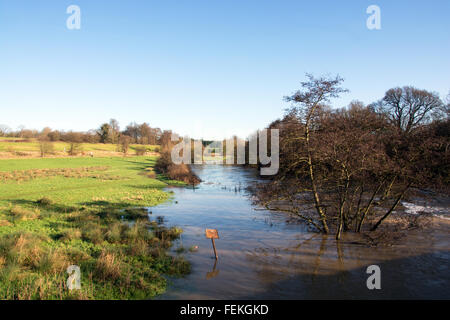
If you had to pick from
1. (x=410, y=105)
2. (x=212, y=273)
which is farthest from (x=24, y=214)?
(x=410, y=105)

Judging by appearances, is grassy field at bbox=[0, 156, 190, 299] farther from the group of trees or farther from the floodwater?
the group of trees

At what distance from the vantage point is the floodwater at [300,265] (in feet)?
24.6

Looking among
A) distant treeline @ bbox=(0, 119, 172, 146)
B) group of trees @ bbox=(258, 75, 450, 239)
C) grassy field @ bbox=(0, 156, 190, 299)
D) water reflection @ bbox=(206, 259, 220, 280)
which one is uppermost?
distant treeline @ bbox=(0, 119, 172, 146)

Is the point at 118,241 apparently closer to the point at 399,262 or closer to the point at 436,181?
the point at 399,262

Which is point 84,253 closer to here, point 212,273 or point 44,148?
point 212,273

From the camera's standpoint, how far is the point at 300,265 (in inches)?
370

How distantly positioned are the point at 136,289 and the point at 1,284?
10.9 ft

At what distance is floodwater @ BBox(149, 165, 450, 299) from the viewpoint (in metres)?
7.51
